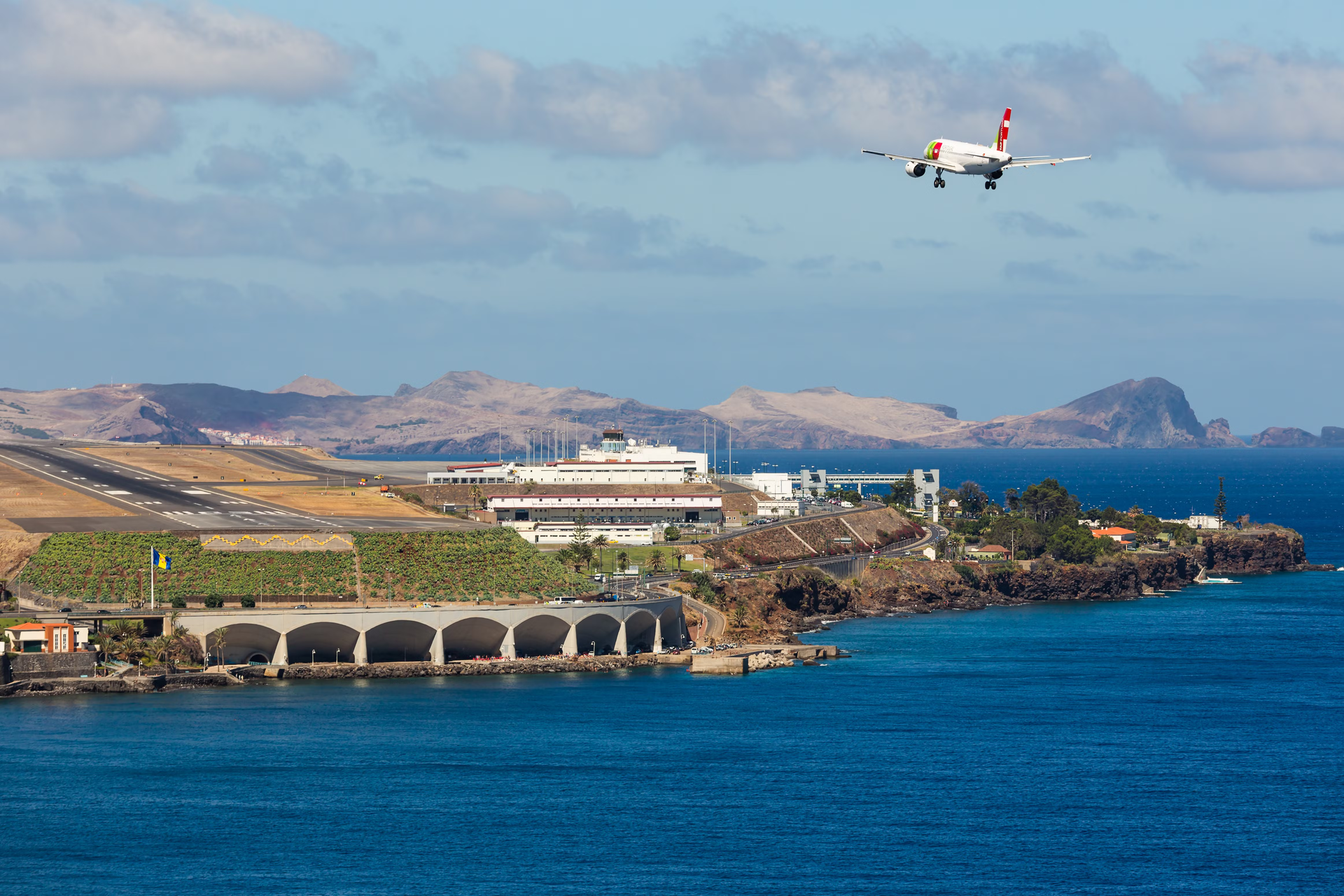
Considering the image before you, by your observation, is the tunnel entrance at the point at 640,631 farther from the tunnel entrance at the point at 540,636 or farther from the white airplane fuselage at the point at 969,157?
the white airplane fuselage at the point at 969,157

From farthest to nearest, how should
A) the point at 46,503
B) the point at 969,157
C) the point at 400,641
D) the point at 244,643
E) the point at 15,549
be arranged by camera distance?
the point at 46,503 < the point at 15,549 < the point at 400,641 < the point at 244,643 < the point at 969,157

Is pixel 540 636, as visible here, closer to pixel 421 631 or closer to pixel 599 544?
pixel 421 631

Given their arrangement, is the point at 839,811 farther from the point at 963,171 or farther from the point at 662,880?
the point at 963,171

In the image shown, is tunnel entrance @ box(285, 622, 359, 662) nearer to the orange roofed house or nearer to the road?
the orange roofed house

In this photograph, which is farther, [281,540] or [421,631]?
[281,540]

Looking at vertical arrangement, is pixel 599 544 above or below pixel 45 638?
above

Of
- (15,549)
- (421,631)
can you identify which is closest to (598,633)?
(421,631)

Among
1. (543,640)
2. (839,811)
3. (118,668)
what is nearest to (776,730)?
(839,811)
